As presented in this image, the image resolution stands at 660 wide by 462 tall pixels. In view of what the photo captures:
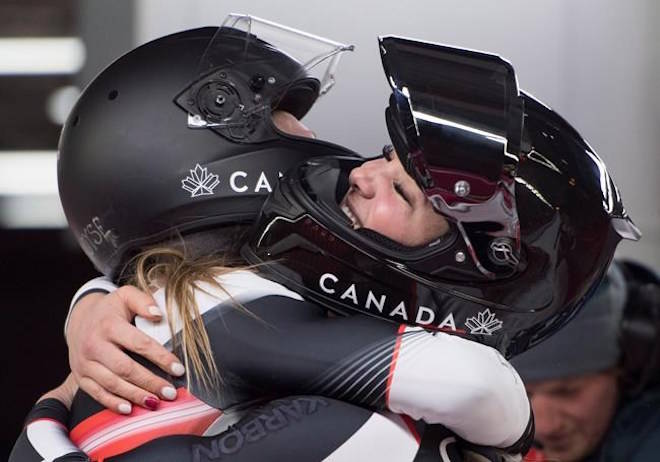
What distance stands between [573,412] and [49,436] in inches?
31.5

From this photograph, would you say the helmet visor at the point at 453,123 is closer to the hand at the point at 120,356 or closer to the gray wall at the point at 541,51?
the hand at the point at 120,356

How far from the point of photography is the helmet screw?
1076 millimetres

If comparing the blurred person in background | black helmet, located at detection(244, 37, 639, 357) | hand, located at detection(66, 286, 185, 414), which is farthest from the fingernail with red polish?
the blurred person in background

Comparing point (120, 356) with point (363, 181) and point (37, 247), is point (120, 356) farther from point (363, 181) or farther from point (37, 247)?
point (37, 247)

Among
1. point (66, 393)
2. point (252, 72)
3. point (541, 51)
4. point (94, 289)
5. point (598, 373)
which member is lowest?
point (598, 373)

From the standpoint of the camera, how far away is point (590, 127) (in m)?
1.86

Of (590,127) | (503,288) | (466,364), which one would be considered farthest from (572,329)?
(466,364)

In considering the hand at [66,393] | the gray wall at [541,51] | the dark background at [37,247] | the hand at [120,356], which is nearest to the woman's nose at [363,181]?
the hand at [120,356]

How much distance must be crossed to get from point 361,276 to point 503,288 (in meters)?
0.13

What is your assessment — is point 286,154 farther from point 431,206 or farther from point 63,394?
point 63,394

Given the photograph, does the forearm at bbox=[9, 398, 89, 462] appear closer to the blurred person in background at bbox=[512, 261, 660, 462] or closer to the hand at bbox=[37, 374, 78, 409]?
the hand at bbox=[37, 374, 78, 409]

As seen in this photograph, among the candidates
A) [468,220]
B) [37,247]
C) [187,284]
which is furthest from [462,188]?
[37,247]

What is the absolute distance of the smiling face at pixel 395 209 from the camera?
1.15 meters

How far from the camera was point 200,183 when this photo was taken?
1.20m
